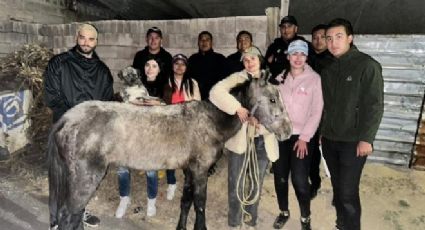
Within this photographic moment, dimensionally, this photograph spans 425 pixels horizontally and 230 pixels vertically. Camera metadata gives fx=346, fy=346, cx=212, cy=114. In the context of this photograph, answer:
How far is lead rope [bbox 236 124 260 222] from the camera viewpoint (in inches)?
161

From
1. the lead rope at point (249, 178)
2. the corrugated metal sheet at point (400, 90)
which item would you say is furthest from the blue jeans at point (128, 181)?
the corrugated metal sheet at point (400, 90)

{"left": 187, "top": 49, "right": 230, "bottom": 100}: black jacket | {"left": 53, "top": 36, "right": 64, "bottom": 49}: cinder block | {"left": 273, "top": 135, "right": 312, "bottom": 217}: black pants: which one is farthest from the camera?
{"left": 53, "top": 36, "right": 64, "bottom": 49}: cinder block

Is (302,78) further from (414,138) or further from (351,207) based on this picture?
(414,138)

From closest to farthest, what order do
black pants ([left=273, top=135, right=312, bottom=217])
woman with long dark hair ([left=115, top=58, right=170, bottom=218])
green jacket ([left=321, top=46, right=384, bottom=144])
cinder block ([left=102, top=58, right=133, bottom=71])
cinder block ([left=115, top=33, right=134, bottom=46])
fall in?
green jacket ([left=321, top=46, right=384, bottom=144])
black pants ([left=273, top=135, right=312, bottom=217])
woman with long dark hair ([left=115, top=58, right=170, bottom=218])
cinder block ([left=115, top=33, right=134, bottom=46])
cinder block ([left=102, top=58, right=133, bottom=71])

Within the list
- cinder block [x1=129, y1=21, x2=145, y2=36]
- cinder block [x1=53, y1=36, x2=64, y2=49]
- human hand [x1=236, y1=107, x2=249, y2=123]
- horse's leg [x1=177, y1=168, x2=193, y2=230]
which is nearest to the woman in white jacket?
human hand [x1=236, y1=107, x2=249, y2=123]

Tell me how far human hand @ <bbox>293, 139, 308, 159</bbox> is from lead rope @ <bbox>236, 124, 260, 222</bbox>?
1.60 feet

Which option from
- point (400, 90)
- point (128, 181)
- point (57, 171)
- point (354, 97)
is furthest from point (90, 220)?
point (400, 90)

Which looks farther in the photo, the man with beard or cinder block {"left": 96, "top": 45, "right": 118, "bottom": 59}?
cinder block {"left": 96, "top": 45, "right": 118, "bottom": 59}

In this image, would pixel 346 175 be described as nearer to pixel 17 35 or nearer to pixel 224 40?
pixel 224 40

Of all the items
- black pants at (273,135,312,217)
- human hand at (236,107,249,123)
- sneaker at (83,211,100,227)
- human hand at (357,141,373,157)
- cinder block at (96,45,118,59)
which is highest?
cinder block at (96,45,118,59)

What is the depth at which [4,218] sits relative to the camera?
4.71 metres

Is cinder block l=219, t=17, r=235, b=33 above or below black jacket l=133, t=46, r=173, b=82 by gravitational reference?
above

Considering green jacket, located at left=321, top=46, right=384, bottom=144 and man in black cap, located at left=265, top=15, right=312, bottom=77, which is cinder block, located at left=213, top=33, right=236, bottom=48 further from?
green jacket, located at left=321, top=46, right=384, bottom=144

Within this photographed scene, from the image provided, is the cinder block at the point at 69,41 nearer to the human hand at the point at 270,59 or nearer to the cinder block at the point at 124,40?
the cinder block at the point at 124,40
